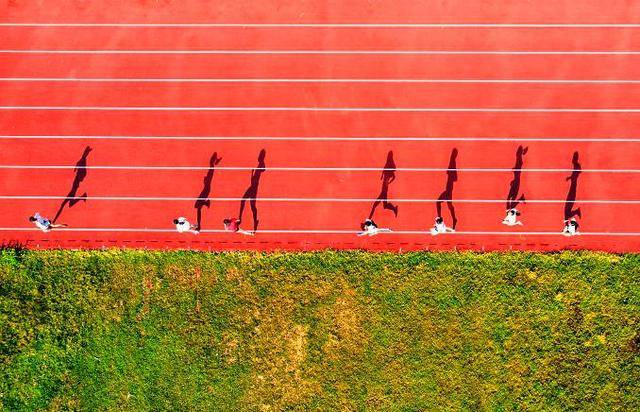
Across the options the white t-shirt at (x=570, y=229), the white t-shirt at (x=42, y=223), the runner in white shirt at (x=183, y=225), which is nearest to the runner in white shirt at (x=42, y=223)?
the white t-shirt at (x=42, y=223)

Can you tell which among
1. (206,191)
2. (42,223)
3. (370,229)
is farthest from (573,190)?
(42,223)

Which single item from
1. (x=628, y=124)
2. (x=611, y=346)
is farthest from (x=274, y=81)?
(x=611, y=346)

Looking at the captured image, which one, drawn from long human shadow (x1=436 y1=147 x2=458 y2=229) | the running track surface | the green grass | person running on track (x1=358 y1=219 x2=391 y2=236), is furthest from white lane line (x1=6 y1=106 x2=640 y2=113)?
the green grass

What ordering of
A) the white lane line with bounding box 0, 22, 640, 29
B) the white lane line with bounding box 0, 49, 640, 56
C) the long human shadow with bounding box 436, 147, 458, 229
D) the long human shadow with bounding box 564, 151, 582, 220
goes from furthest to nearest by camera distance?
the white lane line with bounding box 0, 22, 640, 29
the white lane line with bounding box 0, 49, 640, 56
the long human shadow with bounding box 436, 147, 458, 229
the long human shadow with bounding box 564, 151, 582, 220

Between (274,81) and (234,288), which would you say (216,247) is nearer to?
(234,288)

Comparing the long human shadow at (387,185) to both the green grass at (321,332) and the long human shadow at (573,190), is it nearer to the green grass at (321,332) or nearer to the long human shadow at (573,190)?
the green grass at (321,332)

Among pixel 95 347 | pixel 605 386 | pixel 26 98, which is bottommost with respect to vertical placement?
pixel 95 347

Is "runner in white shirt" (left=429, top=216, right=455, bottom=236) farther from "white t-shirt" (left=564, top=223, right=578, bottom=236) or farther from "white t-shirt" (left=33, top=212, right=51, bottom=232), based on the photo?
"white t-shirt" (left=33, top=212, right=51, bottom=232)
